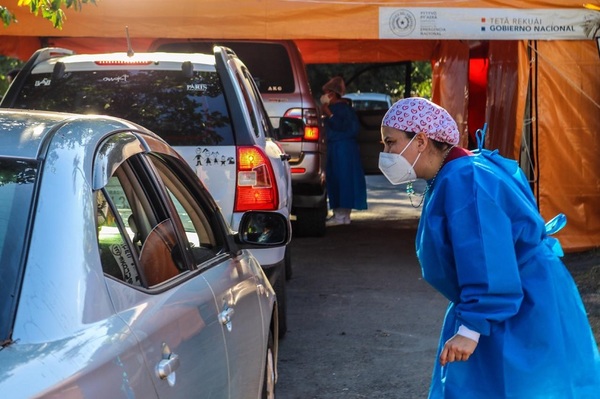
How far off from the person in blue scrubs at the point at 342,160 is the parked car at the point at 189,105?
7.59m

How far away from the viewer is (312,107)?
11.9 m

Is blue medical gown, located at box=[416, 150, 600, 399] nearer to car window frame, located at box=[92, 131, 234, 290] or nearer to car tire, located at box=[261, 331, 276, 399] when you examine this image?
car window frame, located at box=[92, 131, 234, 290]

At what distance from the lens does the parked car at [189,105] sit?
7.02 metres

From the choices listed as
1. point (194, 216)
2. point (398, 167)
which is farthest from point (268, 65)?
point (398, 167)

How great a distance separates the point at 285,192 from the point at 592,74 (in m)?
4.71

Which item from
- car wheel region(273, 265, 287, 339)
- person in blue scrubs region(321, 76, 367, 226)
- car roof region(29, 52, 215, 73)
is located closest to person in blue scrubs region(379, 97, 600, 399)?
car wheel region(273, 265, 287, 339)

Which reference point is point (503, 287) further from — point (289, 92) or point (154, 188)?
point (289, 92)

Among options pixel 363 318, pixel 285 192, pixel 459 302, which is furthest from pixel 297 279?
pixel 459 302

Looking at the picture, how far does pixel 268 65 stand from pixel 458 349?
857 cm

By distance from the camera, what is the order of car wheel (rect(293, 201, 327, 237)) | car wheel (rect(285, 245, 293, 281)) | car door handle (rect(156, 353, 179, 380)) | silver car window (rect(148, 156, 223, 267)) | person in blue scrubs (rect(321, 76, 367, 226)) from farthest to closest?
person in blue scrubs (rect(321, 76, 367, 226)) → car wheel (rect(293, 201, 327, 237)) → car wheel (rect(285, 245, 293, 281)) → silver car window (rect(148, 156, 223, 267)) → car door handle (rect(156, 353, 179, 380))

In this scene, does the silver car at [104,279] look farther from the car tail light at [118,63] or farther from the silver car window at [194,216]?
the car tail light at [118,63]

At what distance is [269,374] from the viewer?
15.9 feet

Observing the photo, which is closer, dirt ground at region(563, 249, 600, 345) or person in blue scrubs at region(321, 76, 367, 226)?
dirt ground at region(563, 249, 600, 345)

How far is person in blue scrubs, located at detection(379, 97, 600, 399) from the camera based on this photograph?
3.63 metres
